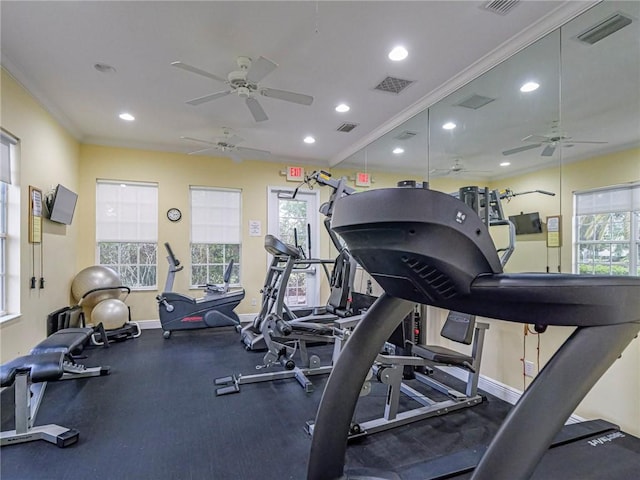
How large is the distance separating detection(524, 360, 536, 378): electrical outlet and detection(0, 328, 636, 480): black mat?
12.6 inches

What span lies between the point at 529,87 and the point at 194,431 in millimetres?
3854

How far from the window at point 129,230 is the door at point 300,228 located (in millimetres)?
2073

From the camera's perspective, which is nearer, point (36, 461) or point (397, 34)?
point (36, 461)

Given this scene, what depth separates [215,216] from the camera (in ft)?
19.2

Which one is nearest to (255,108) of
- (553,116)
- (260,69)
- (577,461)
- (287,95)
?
(287,95)

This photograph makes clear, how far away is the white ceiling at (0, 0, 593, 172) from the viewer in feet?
7.95

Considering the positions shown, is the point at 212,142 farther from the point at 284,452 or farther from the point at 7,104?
the point at 284,452

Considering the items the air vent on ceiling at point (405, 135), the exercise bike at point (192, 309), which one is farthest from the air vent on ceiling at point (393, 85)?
the exercise bike at point (192, 309)

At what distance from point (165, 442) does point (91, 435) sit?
531mm

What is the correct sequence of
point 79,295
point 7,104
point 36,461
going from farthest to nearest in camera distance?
point 79,295 < point 7,104 < point 36,461

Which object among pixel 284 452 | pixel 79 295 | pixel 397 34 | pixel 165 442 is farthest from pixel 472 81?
pixel 79 295

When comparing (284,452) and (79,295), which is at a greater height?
(79,295)

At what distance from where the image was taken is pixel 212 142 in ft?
16.8

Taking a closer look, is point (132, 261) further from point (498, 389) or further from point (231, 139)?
point (498, 389)
